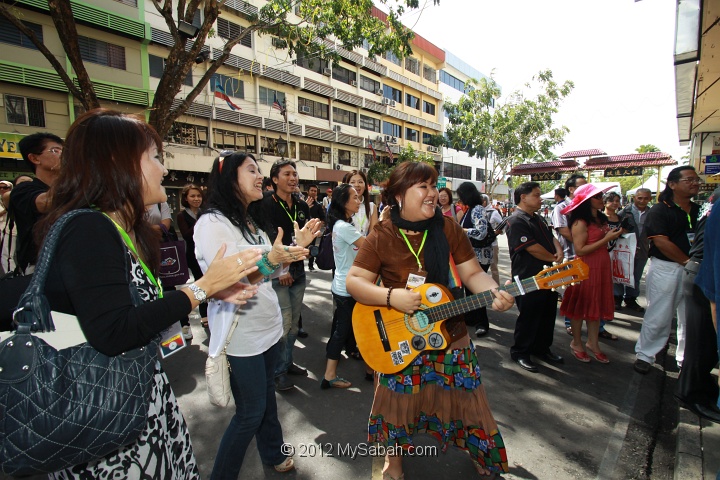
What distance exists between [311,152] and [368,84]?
932 centimetres

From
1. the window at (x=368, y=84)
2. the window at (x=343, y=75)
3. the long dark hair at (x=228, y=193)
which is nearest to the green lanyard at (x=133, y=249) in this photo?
the long dark hair at (x=228, y=193)

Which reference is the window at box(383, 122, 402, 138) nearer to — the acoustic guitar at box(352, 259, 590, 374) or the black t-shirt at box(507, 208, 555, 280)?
the black t-shirt at box(507, 208, 555, 280)

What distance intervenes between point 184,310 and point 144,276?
0.25 metres

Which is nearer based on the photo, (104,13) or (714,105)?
(714,105)

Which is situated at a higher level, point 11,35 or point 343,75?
point 343,75

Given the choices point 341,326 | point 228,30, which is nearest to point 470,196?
point 341,326

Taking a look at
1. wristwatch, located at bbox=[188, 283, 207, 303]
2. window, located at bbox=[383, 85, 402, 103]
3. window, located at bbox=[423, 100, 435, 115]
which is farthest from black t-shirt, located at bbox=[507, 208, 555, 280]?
window, located at bbox=[423, 100, 435, 115]

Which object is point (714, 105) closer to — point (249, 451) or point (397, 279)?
point (397, 279)

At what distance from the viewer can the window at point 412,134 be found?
3722cm

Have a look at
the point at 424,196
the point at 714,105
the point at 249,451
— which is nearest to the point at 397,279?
the point at 424,196

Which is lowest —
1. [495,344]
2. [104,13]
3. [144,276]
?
[495,344]

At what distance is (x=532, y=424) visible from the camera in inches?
121

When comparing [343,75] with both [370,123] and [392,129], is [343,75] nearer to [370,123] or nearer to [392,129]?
[370,123]

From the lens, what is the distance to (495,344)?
4805 mm
